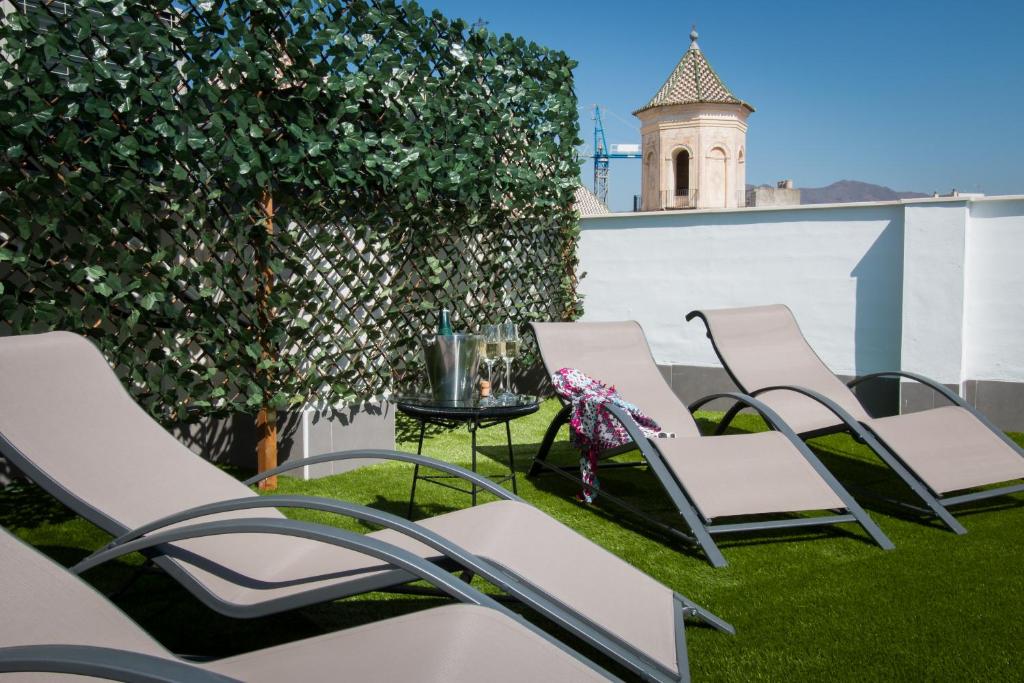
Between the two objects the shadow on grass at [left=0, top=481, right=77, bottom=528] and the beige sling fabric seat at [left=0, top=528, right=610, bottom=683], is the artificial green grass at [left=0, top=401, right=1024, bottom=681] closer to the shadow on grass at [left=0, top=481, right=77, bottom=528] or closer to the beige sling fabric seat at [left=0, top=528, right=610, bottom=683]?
A: the shadow on grass at [left=0, top=481, right=77, bottom=528]

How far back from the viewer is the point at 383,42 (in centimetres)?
480

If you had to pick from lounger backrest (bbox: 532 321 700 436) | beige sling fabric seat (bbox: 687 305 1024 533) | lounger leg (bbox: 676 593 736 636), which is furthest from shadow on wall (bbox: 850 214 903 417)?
lounger leg (bbox: 676 593 736 636)

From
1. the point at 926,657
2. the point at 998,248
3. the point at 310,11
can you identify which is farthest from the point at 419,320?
the point at 998,248

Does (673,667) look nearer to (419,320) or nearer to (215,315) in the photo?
(215,315)

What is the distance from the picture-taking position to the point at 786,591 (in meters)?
3.04

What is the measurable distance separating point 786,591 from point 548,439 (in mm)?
1798

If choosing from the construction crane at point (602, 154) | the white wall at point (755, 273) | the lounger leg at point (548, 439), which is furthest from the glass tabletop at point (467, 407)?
the construction crane at point (602, 154)

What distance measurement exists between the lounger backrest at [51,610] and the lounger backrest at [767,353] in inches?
149

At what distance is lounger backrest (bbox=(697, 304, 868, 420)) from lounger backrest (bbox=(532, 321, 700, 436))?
0.49m

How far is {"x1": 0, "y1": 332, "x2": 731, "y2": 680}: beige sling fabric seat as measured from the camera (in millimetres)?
1997

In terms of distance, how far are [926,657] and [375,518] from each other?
173 cm

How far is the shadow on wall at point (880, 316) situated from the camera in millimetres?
6527

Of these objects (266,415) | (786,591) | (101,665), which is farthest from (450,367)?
(101,665)

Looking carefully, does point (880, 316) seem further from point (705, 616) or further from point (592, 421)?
point (705, 616)
